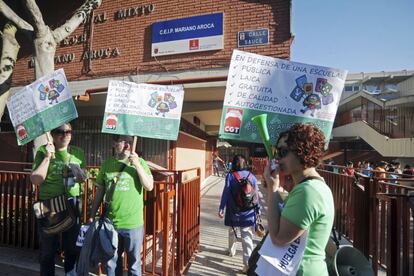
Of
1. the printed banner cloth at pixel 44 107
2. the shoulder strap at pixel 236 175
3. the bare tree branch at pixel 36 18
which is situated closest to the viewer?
the printed banner cloth at pixel 44 107

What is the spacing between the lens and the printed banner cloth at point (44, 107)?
3711 mm

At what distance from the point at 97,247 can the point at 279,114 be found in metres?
2.26

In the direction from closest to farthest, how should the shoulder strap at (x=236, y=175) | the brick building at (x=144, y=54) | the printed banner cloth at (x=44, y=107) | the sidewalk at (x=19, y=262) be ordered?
the printed banner cloth at (x=44, y=107), the sidewalk at (x=19, y=262), the shoulder strap at (x=236, y=175), the brick building at (x=144, y=54)

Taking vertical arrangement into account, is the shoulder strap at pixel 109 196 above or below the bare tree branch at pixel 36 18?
below

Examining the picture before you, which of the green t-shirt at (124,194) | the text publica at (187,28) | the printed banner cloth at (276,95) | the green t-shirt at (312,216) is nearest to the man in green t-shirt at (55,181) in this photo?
the green t-shirt at (124,194)

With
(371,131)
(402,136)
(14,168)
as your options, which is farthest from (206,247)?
(371,131)

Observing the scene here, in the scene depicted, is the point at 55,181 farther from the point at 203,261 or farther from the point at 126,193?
the point at 203,261

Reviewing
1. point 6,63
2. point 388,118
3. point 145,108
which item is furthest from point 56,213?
point 388,118

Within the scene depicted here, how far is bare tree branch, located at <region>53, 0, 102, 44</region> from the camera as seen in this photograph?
6.48 metres

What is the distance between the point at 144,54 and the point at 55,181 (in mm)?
5702

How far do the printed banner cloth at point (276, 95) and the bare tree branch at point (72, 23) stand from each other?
4850 millimetres

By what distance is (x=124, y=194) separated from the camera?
3402mm

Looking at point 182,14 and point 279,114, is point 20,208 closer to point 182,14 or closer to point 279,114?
point 279,114

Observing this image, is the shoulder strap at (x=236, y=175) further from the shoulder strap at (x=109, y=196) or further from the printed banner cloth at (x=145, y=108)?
the shoulder strap at (x=109, y=196)
